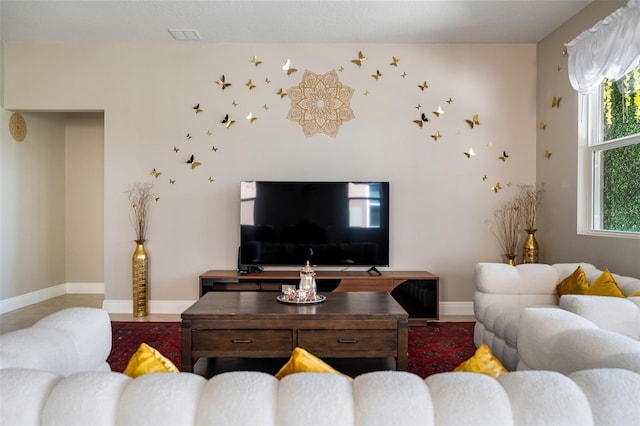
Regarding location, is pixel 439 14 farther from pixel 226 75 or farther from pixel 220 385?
pixel 220 385

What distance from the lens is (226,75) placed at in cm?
457

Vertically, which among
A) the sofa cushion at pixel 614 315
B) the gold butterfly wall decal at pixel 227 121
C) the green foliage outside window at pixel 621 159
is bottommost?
the sofa cushion at pixel 614 315

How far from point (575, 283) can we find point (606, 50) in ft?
5.73

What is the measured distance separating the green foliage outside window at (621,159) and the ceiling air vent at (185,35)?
12.5 ft

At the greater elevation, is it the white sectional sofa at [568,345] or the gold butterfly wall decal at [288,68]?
the gold butterfly wall decal at [288,68]

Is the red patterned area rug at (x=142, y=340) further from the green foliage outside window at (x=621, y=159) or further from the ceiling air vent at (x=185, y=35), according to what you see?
the green foliage outside window at (x=621, y=159)

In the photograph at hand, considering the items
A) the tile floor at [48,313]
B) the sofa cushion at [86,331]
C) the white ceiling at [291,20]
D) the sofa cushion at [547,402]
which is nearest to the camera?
the sofa cushion at [547,402]

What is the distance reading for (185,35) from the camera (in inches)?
170

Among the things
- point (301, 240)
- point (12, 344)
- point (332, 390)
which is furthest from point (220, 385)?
point (301, 240)

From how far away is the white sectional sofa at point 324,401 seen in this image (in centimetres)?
74

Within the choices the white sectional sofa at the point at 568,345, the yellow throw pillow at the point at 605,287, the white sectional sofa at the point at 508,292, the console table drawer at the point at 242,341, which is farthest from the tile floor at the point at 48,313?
the white sectional sofa at the point at 568,345

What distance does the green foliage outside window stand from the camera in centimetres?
315

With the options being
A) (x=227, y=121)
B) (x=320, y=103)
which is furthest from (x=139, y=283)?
(x=320, y=103)

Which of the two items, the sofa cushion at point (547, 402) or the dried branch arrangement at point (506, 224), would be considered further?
the dried branch arrangement at point (506, 224)
